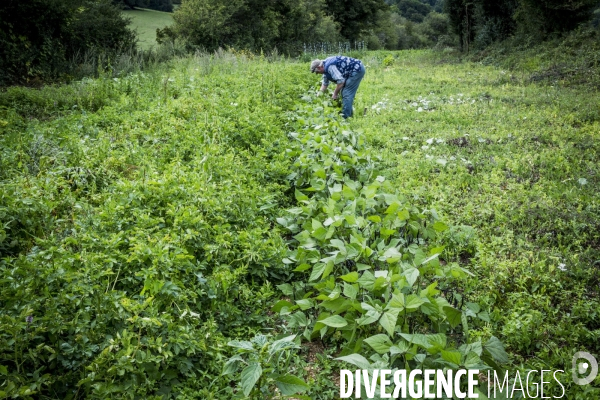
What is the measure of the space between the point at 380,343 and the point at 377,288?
1.44 ft

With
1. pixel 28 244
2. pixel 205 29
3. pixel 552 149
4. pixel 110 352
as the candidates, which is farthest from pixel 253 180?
pixel 205 29

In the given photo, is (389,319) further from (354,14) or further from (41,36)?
(354,14)

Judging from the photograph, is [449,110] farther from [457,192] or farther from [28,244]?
[28,244]

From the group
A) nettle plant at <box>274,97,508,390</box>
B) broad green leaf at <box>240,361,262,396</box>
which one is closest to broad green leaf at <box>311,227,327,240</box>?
nettle plant at <box>274,97,508,390</box>

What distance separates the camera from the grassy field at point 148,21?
95.1ft

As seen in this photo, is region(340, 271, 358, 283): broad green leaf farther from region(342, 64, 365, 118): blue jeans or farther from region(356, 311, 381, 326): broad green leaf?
region(342, 64, 365, 118): blue jeans

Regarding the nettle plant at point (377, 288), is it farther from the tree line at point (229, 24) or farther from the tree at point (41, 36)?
the tree line at point (229, 24)

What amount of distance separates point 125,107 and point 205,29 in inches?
683

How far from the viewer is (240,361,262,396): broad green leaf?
213 cm

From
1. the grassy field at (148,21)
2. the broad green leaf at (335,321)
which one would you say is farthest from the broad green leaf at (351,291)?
the grassy field at (148,21)

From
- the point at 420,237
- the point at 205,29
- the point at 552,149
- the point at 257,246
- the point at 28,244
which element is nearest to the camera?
the point at 28,244

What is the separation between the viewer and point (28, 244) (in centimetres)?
309

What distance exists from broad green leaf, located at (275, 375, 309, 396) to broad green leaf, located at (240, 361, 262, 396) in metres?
0.12

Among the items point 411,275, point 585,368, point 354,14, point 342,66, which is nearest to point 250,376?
point 411,275
